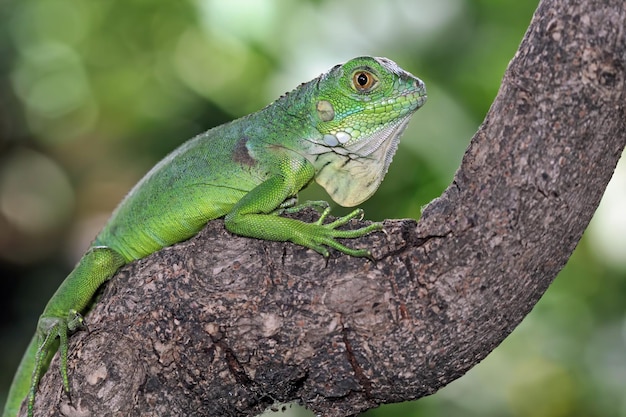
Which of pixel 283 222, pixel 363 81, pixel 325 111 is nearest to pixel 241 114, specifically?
pixel 325 111

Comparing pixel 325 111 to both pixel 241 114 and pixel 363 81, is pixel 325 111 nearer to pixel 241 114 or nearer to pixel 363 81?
pixel 363 81

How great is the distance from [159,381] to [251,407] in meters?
0.45

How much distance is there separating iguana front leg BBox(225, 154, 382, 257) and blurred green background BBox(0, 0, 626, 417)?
3053mm

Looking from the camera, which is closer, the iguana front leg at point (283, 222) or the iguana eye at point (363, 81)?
the iguana front leg at point (283, 222)

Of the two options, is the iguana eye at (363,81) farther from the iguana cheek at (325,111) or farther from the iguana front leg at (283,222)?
the iguana front leg at (283,222)

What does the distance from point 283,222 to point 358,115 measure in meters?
0.85

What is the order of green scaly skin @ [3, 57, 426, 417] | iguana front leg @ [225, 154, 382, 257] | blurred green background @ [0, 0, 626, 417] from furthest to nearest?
blurred green background @ [0, 0, 626, 417] → green scaly skin @ [3, 57, 426, 417] → iguana front leg @ [225, 154, 382, 257]

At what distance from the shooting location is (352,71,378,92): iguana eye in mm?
3984

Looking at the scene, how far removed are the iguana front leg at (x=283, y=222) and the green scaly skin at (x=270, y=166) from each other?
1cm

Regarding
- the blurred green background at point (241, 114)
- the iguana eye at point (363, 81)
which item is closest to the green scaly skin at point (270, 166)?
the iguana eye at point (363, 81)

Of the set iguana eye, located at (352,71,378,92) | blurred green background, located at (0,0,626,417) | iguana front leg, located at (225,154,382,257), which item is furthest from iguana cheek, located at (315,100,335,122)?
blurred green background, located at (0,0,626,417)

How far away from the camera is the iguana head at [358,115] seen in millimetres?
3984

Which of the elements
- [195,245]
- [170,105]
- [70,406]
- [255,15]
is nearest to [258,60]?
[255,15]

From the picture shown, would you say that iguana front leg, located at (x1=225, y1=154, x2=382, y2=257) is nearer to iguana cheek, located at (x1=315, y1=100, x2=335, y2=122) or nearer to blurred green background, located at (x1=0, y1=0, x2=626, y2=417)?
iguana cheek, located at (x1=315, y1=100, x2=335, y2=122)
